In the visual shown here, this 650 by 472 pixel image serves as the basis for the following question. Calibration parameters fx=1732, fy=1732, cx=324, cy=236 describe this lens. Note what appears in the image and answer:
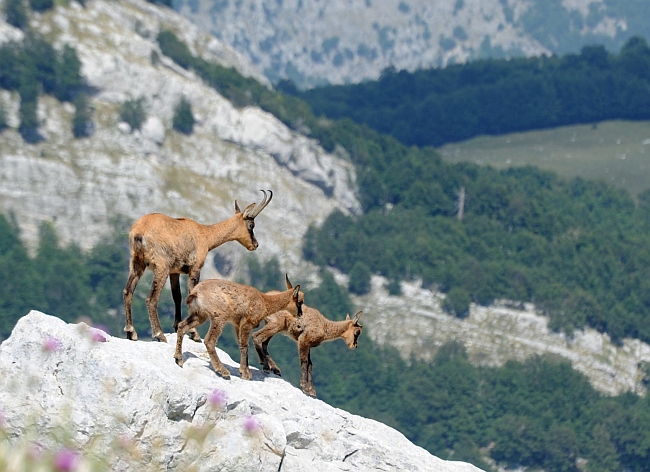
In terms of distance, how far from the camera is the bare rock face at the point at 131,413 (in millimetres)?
33531

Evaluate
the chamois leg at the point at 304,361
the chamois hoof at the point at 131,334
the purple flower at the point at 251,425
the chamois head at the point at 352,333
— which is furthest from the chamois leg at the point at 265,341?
the purple flower at the point at 251,425

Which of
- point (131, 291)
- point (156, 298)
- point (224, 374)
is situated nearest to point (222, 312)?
point (224, 374)

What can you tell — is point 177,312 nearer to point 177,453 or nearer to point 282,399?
point 282,399

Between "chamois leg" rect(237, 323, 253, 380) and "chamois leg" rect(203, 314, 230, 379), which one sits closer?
"chamois leg" rect(203, 314, 230, 379)

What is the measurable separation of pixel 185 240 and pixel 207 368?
3.65m

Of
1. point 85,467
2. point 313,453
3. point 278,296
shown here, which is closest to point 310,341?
point 278,296

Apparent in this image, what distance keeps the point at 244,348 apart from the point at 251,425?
18.6 feet

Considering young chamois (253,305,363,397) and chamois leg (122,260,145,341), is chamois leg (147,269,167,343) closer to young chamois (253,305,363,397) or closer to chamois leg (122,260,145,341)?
chamois leg (122,260,145,341)

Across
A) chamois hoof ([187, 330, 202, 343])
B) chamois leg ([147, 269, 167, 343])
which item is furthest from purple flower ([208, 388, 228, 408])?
chamois hoof ([187, 330, 202, 343])

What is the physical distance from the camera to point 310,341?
42094 millimetres

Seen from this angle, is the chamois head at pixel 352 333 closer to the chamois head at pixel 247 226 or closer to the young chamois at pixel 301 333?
the young chamois at pixel 301 333

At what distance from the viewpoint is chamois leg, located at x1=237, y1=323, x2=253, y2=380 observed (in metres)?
39.4

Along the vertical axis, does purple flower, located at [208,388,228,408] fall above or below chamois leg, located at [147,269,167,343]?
above

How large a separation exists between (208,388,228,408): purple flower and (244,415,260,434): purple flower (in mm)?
650
